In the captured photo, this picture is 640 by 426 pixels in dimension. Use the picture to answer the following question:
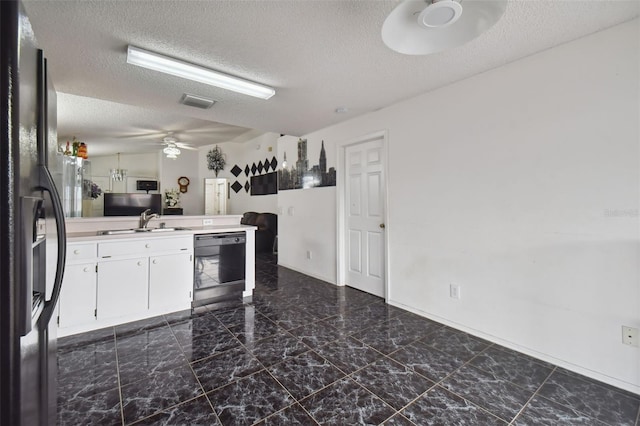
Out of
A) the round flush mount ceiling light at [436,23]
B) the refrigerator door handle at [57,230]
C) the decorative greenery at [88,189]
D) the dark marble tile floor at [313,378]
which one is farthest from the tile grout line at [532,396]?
the decorative greenery at [88,189]

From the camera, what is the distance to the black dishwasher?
318 cm

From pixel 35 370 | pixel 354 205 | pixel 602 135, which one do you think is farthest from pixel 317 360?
pixel 602 135

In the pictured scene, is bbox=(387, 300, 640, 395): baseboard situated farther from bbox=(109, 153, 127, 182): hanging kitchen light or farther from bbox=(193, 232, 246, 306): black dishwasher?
bbox=(109, 153, 127, 182): hanging kitchen light

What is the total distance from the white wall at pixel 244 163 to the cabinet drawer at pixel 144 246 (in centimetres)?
356

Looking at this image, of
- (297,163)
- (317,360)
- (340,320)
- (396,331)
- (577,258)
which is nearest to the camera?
(577,258)

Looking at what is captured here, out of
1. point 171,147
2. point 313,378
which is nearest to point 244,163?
point 171,147

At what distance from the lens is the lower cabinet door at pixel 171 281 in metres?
2.88

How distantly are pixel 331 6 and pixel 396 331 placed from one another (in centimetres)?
259

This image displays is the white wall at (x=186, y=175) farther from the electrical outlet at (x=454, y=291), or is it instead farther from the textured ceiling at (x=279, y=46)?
the electrical outlet at (x=454, y=291)

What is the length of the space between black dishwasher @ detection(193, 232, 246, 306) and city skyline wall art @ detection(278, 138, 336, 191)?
1.52 m

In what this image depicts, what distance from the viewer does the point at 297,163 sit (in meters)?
4.86

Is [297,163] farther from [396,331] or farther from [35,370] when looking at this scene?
[35,370]

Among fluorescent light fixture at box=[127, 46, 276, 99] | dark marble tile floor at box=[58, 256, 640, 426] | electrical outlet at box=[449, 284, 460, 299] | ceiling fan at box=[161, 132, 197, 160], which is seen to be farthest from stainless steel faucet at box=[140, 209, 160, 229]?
ceiling fan at box=[161, 132, 197, 160]

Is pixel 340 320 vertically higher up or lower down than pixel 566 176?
lower down
